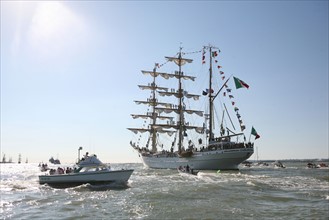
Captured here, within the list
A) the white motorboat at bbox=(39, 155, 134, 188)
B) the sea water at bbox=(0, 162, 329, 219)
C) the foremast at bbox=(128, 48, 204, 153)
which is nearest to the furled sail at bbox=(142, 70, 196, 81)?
the foremast at bbox=(128, 48, 204, 153)

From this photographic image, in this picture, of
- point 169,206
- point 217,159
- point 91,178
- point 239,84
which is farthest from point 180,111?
point 169,206

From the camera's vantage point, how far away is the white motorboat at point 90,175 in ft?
106

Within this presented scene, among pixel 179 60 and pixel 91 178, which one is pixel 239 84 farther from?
pixel 179 60

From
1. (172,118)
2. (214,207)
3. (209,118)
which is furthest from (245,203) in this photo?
(172,118)

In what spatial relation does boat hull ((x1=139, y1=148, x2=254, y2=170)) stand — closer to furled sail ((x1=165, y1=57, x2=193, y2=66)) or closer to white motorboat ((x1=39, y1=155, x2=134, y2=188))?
furled sail ((x1=165, y1=57, x2=193, y2=66))

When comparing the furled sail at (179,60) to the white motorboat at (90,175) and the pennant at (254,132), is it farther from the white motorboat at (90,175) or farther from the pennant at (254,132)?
the white motorboat at (90,175)

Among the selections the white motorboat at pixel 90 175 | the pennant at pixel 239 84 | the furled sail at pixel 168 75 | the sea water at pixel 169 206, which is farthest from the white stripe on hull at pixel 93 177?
the furled sail at pixel 168 75

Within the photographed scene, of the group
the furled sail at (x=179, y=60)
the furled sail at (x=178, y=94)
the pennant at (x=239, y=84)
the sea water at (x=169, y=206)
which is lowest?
the sea water at (x=169, y=206)

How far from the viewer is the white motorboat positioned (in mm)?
Answer: 32406

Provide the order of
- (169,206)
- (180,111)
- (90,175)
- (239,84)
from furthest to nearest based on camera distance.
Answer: (180,111), (239,84), (90,175), (169,206)

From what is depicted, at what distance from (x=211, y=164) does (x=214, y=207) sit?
47.3 metres

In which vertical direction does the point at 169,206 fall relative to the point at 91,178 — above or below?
below

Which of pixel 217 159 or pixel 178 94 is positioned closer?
pixel 217 159

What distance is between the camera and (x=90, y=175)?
32375mm
